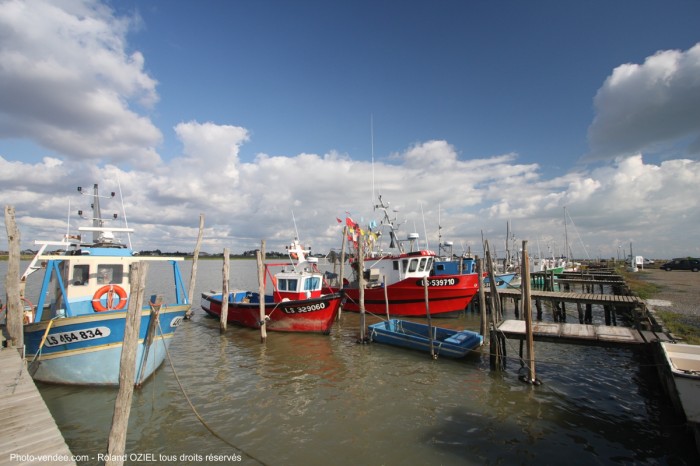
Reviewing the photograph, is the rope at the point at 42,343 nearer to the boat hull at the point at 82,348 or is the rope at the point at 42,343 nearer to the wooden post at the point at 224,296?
the boat hull at the point at 82,348

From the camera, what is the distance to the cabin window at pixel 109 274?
1124 cm

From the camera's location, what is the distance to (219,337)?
680 inches

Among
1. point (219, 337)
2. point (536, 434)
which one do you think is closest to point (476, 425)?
point (536, 434)

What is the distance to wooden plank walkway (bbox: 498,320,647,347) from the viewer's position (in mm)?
10000

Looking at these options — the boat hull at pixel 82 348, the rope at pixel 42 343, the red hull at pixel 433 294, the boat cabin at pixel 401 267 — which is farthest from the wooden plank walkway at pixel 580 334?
the rope at pixel 42 343

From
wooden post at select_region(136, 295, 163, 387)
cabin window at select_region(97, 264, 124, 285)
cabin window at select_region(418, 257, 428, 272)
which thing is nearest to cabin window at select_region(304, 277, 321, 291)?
cabin window at select_region(418, 257, 428, 272)

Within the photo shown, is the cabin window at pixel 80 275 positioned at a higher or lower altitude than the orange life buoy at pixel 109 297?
higher

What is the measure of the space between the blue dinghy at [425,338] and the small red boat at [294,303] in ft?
8.98

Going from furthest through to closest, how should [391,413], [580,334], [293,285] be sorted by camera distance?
[293,285]
[580,334]
[391,413]

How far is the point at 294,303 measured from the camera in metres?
17.0

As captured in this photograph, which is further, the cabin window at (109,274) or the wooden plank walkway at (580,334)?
the cabin window at (109,274)

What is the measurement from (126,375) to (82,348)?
5.17m

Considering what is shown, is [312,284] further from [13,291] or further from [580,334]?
[580,334]

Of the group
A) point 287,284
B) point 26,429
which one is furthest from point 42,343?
point 287,284
